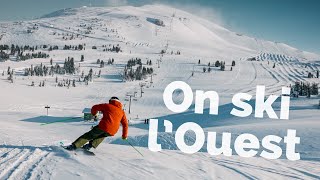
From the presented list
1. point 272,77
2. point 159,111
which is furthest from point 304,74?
point 159,111

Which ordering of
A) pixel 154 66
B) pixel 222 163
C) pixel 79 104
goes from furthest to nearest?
pixel 154 66
pixel 79 104
pixel 222 163

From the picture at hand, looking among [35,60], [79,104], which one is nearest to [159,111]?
[79,104]

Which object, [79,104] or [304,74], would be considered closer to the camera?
[79,104]

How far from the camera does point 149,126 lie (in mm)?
60312

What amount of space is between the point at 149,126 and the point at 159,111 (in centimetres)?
3148

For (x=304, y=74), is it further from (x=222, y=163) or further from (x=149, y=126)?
(x=222, y=163)

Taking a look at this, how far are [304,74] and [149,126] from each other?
114 meters

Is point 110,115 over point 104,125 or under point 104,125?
over

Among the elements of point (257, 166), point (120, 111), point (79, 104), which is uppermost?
point (120, 111)

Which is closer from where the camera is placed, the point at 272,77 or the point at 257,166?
the point at 257,166

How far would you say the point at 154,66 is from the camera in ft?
574

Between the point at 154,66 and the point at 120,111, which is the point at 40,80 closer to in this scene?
the point at 154,66

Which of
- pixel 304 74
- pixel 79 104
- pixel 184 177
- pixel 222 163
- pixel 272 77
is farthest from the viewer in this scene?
pixel 304 74

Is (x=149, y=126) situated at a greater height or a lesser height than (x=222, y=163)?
lesser
